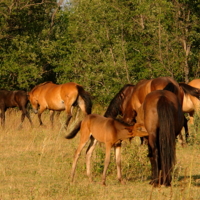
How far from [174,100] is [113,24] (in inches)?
541

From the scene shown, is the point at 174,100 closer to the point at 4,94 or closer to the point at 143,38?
the point at 4,94

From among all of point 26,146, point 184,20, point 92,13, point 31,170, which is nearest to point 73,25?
point 92,13

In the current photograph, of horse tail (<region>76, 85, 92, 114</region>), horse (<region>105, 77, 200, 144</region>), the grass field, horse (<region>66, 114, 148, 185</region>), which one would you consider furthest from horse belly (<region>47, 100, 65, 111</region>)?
horse (<region>66, 114, 148, 185</region>)

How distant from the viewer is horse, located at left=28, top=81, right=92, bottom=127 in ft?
53.8

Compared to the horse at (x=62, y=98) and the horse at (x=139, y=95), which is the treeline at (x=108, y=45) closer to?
the horse at (x=62, y=98)

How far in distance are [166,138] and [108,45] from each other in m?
14.1

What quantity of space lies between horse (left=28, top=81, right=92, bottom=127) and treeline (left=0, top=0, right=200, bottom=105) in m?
3.06

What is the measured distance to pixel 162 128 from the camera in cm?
741

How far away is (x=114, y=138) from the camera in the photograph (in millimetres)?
7664

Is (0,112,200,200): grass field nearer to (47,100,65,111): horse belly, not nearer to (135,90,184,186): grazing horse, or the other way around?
(135,90,184,186): grazing horse

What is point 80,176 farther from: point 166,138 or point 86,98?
point 86,98

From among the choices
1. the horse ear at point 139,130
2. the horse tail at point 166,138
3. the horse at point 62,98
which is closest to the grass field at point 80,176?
the horse tail at point 166,138

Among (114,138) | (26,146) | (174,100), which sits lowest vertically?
(26,146)

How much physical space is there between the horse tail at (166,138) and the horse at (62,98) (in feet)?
28.7
